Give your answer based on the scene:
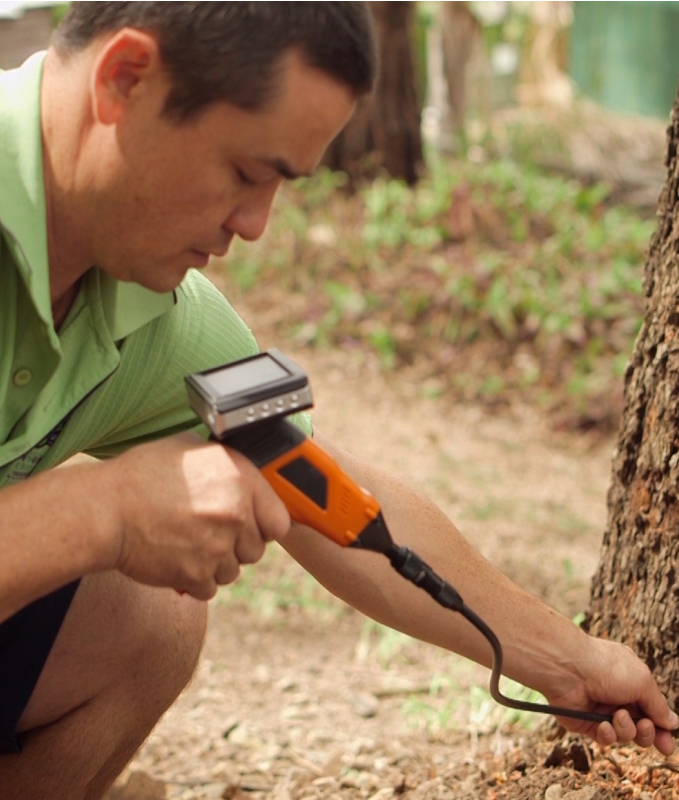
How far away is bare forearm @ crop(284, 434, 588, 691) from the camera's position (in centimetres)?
183

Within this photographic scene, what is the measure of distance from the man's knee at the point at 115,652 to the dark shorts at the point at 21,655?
3 cm

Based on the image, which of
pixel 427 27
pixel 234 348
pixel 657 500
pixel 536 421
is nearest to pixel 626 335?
pixel 536 421

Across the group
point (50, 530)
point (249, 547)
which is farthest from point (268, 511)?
point (50, 530)

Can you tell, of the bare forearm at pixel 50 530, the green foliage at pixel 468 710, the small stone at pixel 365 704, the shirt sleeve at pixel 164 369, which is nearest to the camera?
the bare forearm at pixel 50 530

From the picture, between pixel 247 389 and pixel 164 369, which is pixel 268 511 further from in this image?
pixel 164 369

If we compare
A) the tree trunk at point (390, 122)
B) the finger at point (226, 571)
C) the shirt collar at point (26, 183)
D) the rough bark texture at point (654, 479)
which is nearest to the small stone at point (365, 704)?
the rough bark texture at point (654, 479)

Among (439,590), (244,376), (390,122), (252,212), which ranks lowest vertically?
(390,122)

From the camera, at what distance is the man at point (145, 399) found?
1416 mm

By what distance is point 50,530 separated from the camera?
4.60ft

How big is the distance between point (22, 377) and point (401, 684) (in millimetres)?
1642

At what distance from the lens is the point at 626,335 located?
5.11 meters

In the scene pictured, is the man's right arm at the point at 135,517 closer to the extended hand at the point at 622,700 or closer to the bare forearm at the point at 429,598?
the bare forearm at the point at 429,598

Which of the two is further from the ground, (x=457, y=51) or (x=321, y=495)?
(x=321, y=495)

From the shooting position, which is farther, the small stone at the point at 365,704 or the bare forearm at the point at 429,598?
the small stone at the point at 365,704
